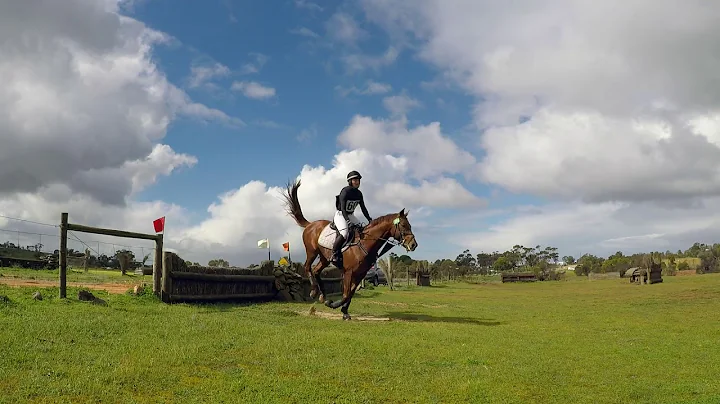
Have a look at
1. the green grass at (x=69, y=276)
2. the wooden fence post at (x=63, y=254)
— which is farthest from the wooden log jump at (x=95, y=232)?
the green grass at (x=69, y=276)

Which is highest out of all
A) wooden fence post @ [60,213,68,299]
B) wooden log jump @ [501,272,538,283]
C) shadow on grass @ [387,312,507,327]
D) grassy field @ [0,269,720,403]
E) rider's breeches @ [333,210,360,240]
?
rider's breeches @ [333,210,360,240]

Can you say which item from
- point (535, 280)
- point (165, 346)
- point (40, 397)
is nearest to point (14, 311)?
point (165, 346)

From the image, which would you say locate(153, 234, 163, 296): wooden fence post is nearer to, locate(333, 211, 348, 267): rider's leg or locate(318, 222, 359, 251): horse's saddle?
locate(318, 222, 359, 251): horse's saddle

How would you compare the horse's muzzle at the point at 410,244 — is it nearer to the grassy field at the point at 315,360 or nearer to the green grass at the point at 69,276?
the grassy field at the point at 315,360

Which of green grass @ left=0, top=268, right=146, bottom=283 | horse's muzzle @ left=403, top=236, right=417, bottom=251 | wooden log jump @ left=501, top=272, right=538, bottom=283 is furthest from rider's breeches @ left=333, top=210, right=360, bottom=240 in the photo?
wooden log jump @ left=501, top=272, right=538, bottom=283

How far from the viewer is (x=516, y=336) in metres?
11.6

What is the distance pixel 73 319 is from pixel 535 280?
215ft

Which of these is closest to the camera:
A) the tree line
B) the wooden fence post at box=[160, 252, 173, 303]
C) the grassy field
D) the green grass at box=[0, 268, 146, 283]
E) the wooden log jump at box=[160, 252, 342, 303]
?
the grassy field

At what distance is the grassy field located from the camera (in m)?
6.00

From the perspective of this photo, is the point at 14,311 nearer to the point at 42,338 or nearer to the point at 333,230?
the point at 42,338

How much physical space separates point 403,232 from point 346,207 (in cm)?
169

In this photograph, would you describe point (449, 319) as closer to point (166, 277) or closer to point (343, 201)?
point (343, 201)

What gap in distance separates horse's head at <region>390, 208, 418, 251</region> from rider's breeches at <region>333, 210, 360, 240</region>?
47.5 inches

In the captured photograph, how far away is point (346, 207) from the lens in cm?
1367
